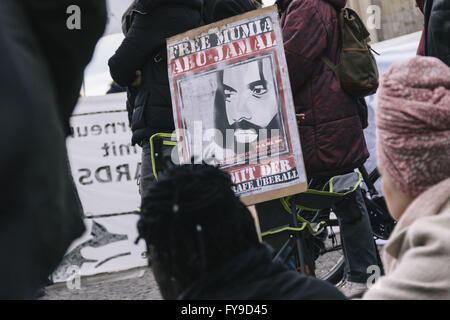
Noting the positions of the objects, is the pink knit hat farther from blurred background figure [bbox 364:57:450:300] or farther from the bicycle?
the bicycle

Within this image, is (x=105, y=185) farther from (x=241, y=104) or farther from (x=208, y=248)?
(x=208, y=248)

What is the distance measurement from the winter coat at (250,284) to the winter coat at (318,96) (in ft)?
6.61

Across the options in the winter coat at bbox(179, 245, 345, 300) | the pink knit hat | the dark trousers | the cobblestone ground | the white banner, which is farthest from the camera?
the white banner

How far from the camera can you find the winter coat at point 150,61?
10.3ft

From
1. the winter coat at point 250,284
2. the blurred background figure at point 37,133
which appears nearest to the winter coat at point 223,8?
the blurred background figure at point 37,133

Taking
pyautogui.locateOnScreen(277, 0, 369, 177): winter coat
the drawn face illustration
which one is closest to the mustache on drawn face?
the drawn face illustration

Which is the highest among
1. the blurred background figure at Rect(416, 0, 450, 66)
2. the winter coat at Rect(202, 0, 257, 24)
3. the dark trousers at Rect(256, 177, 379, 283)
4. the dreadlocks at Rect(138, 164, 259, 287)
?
the winter coat at Rect(202, 0, 257, 24)

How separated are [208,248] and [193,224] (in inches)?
2.6

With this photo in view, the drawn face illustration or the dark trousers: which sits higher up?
the drawn face illustration

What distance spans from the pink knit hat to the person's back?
1.25ft

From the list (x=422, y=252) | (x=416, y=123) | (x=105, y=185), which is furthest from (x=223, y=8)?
(x=105, y=185)

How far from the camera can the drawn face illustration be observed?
2918 millimetres
